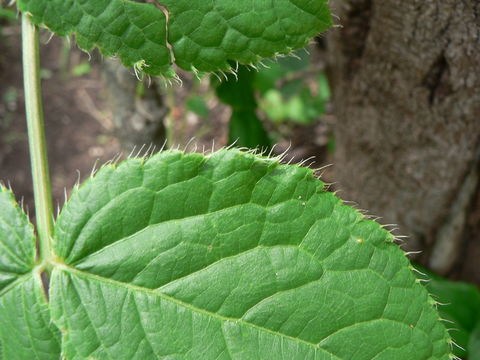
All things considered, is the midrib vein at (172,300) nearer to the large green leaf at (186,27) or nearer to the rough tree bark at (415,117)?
the large green leaf at (186,27)

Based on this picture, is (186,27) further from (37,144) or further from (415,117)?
(415,117)

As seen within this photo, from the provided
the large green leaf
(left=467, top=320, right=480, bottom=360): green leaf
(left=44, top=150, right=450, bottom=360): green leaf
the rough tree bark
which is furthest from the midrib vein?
(left=467, top=320, right=480, bottom=360): green leaf

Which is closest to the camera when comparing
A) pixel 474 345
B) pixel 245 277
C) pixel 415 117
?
pixel 245 277

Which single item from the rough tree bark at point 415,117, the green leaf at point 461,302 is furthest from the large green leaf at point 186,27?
the green leaf at point 461,302

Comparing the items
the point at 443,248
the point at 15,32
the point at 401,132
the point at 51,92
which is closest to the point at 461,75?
the point at 401,132

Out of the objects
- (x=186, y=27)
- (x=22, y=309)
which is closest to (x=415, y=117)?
(x=186, y=27)

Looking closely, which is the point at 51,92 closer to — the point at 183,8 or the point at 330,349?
the point at 183,8
